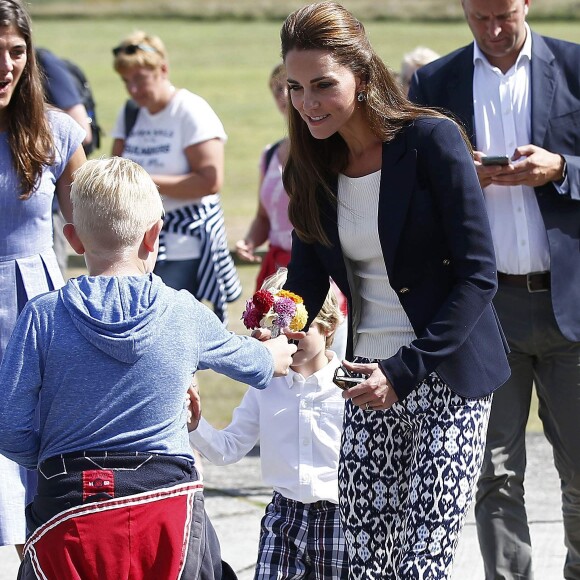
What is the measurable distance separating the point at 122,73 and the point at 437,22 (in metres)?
34.3

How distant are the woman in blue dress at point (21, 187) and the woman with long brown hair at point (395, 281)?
0.93 m

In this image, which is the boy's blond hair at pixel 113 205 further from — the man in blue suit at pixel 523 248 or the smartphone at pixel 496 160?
the man in blue suit at pixel 523 248

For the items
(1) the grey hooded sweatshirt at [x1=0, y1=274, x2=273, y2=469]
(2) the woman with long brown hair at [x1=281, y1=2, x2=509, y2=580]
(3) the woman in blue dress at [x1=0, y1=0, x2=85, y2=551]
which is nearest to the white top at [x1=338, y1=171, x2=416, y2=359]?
(2) the woman with long brown hair at [x1=281, y1=2, x2=509, y2=580]

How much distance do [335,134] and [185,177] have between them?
10.4ft

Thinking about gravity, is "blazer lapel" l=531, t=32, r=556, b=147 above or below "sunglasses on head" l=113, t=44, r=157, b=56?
below

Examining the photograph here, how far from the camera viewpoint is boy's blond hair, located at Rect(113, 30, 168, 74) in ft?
22.9

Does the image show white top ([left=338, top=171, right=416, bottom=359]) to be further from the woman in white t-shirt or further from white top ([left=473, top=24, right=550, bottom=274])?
the woman in white t-shirt

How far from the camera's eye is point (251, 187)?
20172mm

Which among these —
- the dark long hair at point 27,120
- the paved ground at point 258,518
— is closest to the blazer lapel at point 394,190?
the dark long hair at point 27,120

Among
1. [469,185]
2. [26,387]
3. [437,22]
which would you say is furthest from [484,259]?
[437,22]

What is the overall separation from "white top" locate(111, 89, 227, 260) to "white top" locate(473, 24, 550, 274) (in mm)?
2589

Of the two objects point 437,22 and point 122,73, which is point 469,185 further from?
point 437,22

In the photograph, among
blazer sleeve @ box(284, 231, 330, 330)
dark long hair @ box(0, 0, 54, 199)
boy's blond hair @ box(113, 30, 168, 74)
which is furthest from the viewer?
boy's blond hair @ box(113, 30, 168, 74)

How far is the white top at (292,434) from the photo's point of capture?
4.07 m
